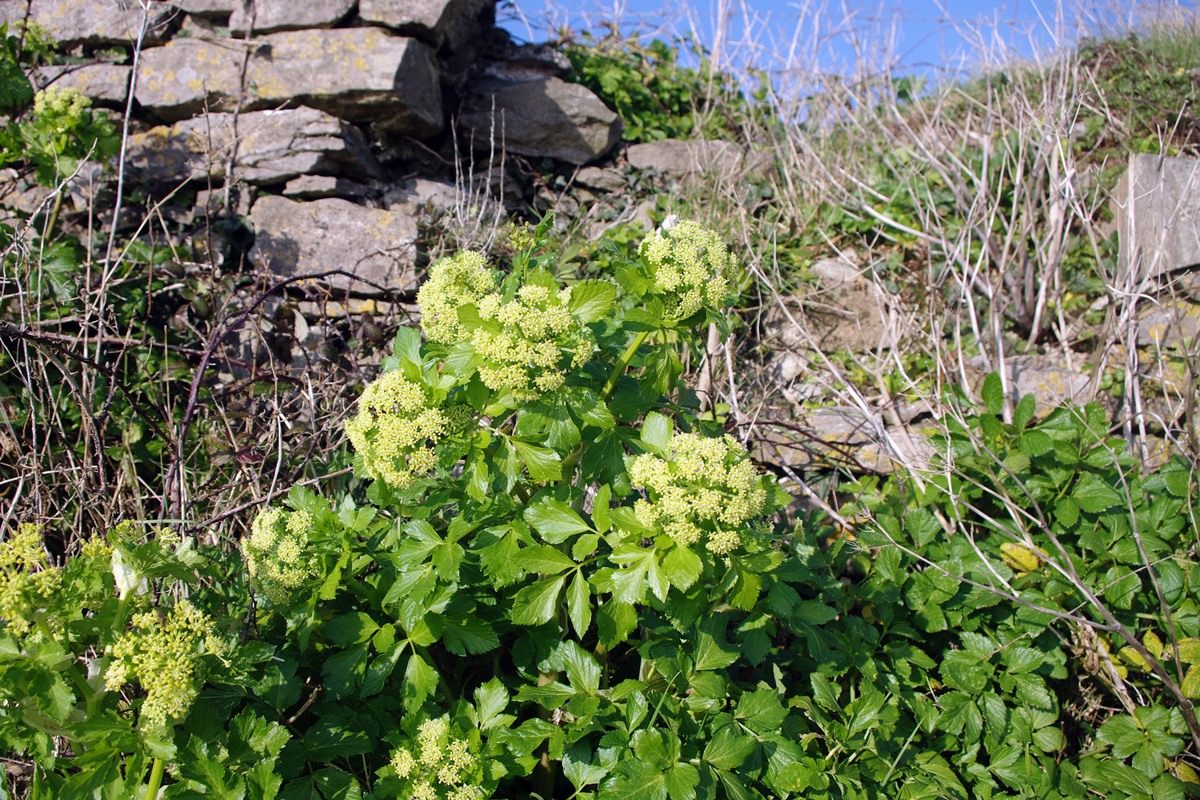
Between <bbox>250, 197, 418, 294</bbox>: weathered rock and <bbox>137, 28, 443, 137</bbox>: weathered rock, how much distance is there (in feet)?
2.14

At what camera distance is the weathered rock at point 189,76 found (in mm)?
4875

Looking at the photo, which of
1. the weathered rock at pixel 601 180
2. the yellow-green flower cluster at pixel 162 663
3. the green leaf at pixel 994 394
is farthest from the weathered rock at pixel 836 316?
the yellow-green flower cluster at pixel 162 663

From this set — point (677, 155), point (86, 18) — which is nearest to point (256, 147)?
point (86, 18)

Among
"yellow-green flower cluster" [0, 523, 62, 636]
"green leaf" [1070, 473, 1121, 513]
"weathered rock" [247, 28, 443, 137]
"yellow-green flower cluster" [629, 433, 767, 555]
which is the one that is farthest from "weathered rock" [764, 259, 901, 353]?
"yellow-green flower cluster" [0, 523, 62, 636]

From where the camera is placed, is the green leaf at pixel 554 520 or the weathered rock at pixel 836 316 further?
the weathered rock at pixel 836 316

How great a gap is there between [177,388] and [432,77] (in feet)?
8.59

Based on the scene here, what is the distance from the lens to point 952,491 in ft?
9.66

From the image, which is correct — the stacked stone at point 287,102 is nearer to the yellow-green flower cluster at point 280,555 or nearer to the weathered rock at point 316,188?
the weathered rock at point 316,188

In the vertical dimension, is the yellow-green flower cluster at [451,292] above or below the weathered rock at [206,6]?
below

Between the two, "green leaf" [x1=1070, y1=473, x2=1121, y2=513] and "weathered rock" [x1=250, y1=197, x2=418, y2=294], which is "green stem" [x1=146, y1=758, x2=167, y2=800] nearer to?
"green leaf" [x1=1070, y1=473, x2=1121, y2=513]

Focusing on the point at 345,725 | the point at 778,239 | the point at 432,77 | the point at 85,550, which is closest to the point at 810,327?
the point at 778,239

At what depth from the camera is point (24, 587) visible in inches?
61.4

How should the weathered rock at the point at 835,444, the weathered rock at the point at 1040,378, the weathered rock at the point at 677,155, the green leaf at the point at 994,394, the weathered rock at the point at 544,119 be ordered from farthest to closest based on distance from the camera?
the weathered rock at the point at 677,155 → the weathered rock at the point at 544,119 → the weathered rock at the point at 1040,378 → the weathered rock at the point at 835,444 → the green leaf at the point at 994,394

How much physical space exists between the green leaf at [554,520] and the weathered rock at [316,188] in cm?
358
